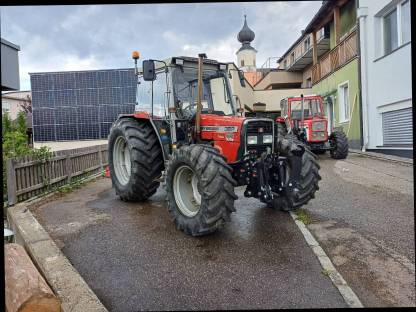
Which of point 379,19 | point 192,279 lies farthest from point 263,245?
point 379,19

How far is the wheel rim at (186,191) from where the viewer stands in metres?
4.24

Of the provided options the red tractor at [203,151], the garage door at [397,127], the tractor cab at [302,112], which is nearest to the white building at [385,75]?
the garage door at [397,127]

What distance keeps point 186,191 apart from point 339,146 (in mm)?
7763

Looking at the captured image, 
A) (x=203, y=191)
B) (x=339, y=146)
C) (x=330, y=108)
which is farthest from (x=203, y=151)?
(x=330, y=108)

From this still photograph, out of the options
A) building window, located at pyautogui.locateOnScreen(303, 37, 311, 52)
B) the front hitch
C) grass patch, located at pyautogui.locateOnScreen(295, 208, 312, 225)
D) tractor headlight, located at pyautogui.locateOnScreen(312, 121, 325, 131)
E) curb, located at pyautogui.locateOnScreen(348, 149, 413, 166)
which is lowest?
grass patch, located at pyautogui.locateOnScreen(295, 208, 312, 225)

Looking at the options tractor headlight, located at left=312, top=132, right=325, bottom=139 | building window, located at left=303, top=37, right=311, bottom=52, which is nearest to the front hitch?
tractor headlight, located at left=312, top=132, right=325, bottom=139

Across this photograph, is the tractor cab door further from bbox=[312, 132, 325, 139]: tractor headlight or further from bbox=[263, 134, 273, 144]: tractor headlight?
bbox=[263, 134, 273, 144]: tractor headlight

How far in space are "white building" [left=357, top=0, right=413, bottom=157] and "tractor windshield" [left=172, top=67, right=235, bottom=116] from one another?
20.3 ft

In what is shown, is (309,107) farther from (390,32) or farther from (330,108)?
(330,108)

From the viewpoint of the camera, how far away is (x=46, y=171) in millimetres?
7113

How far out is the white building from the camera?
9.70 metres

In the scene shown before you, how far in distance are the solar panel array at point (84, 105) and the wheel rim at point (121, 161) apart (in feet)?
2.70

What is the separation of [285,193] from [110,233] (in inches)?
91.5

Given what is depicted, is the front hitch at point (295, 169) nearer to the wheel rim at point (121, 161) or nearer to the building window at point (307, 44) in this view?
the wheel rim at point (121, 161)
